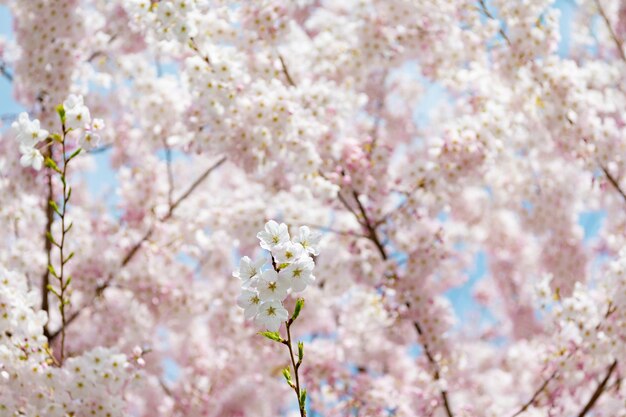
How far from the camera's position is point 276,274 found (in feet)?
8.12

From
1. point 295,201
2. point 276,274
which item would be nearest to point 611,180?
point 295,201

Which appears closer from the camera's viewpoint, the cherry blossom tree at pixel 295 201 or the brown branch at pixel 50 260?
the cherry blossom tree at pixel 295 201

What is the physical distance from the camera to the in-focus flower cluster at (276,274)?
247 cm

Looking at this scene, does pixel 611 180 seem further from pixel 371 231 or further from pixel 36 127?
pixel 36 127

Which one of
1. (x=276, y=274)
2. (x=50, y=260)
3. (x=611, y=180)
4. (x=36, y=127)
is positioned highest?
(x=50, y=260)

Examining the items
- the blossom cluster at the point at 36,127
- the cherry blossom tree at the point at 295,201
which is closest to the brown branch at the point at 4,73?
the cherry blossom tree at the point at 295,201

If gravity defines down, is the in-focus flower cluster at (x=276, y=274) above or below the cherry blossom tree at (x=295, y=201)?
below

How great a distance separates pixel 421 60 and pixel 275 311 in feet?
17.4

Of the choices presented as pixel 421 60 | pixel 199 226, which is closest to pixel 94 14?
pixel 199 226

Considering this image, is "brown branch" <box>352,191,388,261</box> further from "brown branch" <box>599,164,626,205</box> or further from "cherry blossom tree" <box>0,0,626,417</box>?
"brown branch" <box>599,164,626,205</box>

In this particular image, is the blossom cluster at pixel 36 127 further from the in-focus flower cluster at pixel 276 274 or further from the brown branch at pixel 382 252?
the brown branch at pixel 382 252

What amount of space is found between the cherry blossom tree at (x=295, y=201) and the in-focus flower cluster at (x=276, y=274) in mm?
1400

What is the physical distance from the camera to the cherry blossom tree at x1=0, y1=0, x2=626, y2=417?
4516 mm

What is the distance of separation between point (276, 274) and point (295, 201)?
12.7 ft
